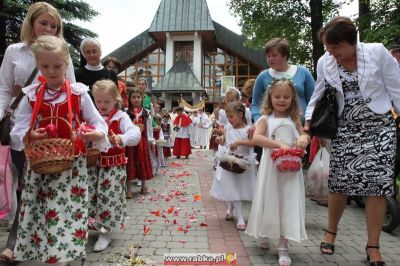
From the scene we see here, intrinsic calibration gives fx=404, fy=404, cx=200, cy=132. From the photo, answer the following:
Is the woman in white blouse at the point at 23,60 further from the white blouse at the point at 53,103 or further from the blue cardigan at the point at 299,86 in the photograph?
the blue cardigan at the point at 299,86

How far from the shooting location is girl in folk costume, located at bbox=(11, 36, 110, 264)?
277 cm

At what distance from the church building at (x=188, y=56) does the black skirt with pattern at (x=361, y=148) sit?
26.6m

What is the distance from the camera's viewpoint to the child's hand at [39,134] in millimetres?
2629

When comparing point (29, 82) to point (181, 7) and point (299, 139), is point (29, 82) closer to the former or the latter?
point (299, 139)

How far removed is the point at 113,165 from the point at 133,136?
495 mm

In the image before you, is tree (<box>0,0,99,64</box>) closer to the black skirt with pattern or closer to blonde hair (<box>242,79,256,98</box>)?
blonde hair (<box>242,79,256,98</box>)

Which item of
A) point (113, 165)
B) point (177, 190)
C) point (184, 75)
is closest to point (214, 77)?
point (184, 75)

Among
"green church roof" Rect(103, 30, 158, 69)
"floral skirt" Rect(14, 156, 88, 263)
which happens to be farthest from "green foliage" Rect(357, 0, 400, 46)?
"green church roof" Rect(103, 30, 158, 69)

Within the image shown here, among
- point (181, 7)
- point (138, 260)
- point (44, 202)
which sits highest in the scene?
point (181, 7)

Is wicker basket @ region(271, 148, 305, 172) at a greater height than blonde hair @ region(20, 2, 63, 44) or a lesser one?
lesser

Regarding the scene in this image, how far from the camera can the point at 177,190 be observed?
7434 millimetres

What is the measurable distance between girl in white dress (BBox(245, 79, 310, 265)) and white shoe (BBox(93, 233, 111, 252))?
1365 millimetres

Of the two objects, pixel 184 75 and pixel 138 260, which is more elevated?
pixel 184 75

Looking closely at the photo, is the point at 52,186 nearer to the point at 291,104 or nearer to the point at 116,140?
the point at 116,140
